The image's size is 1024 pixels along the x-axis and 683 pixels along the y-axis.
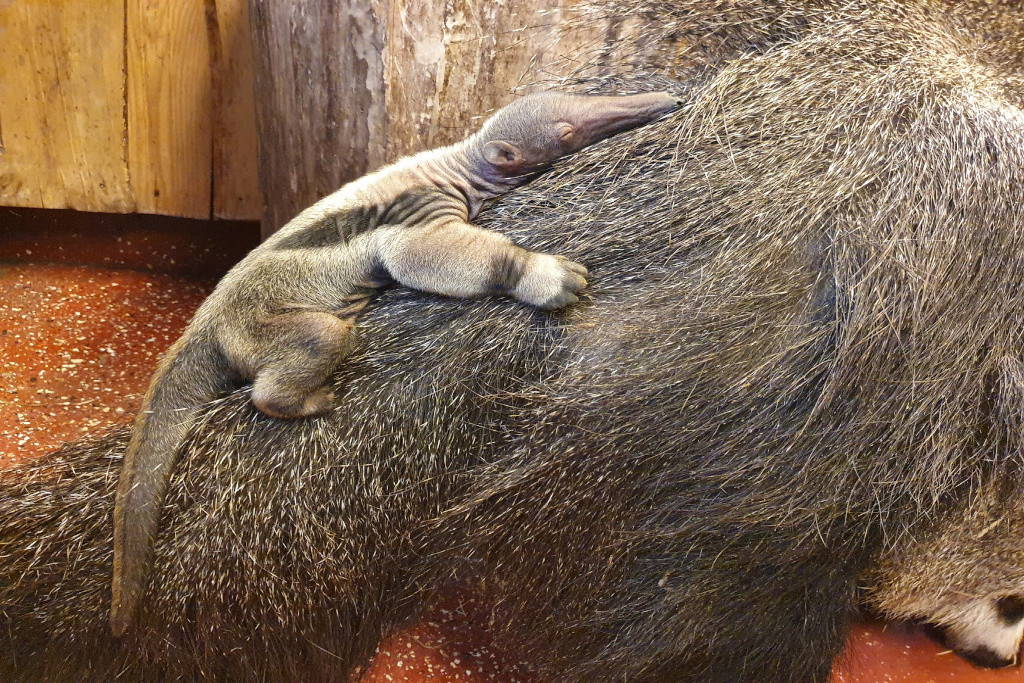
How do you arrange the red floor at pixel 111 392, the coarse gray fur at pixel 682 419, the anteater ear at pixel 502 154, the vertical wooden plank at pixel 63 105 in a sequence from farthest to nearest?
the vertical wooden plank at pixel 63 105, the red floor at pixel 111 392, the anteater ear at pixel 502 154, the coarse gray fur at pixel 682 419

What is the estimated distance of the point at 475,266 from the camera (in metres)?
1.38

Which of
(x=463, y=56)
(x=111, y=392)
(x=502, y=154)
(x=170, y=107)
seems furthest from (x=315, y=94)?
(x=111, y=392)

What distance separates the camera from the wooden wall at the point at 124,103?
2156 mm

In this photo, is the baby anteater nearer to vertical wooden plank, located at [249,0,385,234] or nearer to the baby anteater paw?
the baby anteater paw

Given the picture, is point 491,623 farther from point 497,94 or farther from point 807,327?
point 497,94

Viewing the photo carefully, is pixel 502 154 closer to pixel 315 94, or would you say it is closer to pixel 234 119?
pixel 315 94

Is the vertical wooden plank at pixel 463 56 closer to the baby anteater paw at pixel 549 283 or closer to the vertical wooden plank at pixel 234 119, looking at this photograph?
the baby anteater paw at pixel 549 283

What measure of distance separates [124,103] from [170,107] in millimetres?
130

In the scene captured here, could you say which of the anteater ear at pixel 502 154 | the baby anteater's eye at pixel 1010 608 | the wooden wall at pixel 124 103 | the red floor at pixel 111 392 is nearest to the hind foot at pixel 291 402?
the anteater ear at pixel 502 154

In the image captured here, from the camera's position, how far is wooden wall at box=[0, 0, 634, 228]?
1.79m

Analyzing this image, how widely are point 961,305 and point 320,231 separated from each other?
48.0 inches

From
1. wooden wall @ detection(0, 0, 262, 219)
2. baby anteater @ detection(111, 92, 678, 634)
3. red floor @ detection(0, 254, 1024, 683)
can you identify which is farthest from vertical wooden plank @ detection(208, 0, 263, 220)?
baby anteater @ detection(111, 92, 678, 634)

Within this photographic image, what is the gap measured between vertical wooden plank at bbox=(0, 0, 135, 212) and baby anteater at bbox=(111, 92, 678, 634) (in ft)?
3.89

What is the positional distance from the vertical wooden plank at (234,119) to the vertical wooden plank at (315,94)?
0.20 metres
